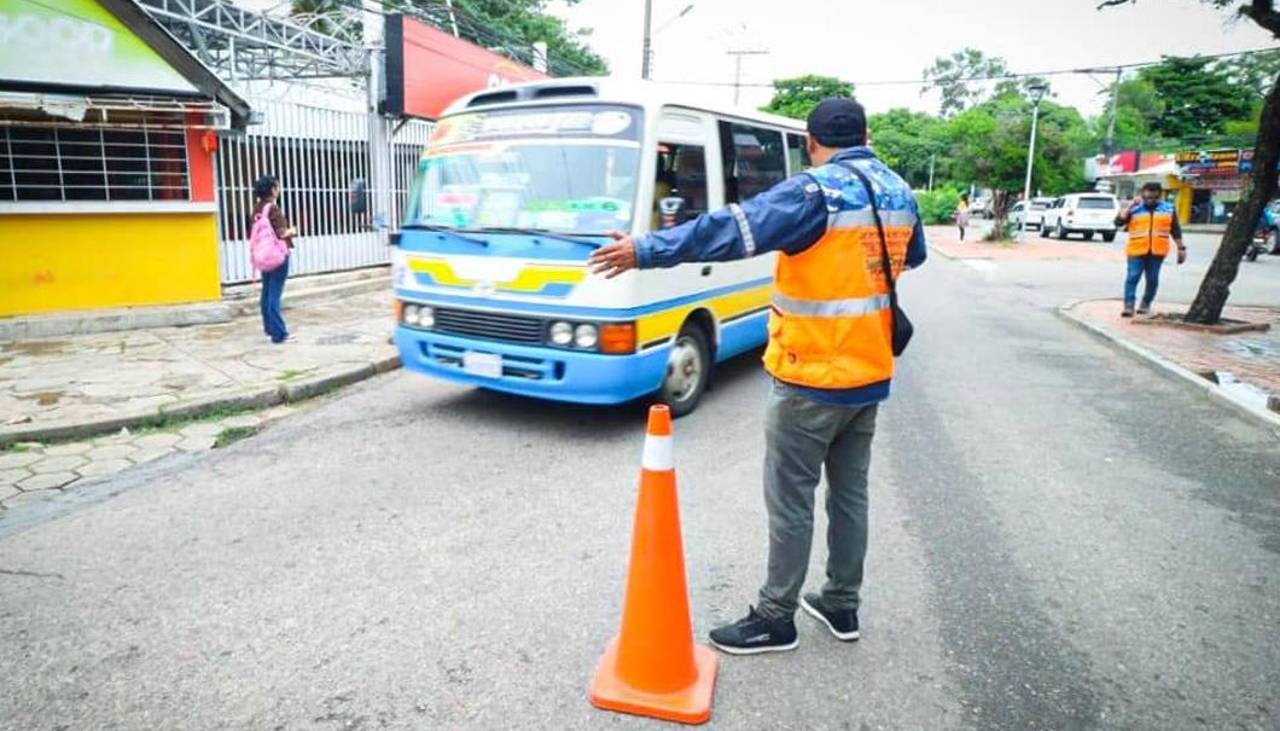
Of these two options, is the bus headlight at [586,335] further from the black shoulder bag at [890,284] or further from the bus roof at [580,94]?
the black shoulder bag at [890,284]

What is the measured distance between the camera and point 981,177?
29641 mm

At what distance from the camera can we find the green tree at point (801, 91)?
55781 mm

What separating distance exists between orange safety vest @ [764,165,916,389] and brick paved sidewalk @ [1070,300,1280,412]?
6081 millimetres

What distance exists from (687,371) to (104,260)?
6810 millimetres

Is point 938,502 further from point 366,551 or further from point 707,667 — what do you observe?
point 366,551

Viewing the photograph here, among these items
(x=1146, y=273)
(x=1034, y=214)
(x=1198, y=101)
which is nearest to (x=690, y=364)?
(x=1146, y=273)

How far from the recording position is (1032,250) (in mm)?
26953

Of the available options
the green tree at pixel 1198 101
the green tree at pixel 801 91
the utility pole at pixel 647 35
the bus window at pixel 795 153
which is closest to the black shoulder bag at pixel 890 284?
the bus window at pixel 795 153

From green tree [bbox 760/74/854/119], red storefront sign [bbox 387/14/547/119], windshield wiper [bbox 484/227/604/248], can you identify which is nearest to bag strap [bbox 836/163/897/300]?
windshield wiper [bbox 484/227/604/248]

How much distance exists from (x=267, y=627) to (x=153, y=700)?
1.66 ft

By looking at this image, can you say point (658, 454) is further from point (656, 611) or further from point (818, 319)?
point (818, 319)

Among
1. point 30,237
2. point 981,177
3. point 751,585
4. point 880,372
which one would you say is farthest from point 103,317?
point 981,177

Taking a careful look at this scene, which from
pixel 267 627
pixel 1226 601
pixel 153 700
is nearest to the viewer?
pixel 153 700

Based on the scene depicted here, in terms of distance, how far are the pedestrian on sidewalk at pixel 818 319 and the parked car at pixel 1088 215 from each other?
108 feet
